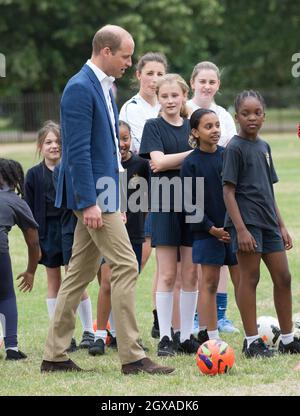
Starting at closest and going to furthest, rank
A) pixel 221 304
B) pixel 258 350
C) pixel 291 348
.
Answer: pixel 258 350 → pixel 291 348 → pixel 221 304

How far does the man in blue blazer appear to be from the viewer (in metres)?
6.68

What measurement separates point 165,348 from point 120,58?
7.42 ft

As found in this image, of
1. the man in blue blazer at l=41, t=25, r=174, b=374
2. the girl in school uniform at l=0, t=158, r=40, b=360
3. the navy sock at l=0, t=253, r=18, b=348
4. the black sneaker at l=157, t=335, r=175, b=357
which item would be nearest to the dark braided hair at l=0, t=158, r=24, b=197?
the girl in school uniform at l=0, t=158, r=40, b=360

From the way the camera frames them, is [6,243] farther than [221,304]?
No

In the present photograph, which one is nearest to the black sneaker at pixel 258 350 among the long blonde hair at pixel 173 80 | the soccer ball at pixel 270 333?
the soccer ball at pixel 270 333

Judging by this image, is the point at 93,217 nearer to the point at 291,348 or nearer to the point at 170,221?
the point at 170,221

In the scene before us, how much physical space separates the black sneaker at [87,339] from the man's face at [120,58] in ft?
7.79

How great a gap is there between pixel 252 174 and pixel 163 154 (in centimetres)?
83

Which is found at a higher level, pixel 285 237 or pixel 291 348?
pixel 285 237

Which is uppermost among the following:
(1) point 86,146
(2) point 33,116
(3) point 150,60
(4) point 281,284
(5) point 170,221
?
(2) point 33,116

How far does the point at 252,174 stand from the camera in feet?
23.7

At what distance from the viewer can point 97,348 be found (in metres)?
7.80

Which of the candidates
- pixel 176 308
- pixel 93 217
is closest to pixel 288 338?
pixel 176 308
